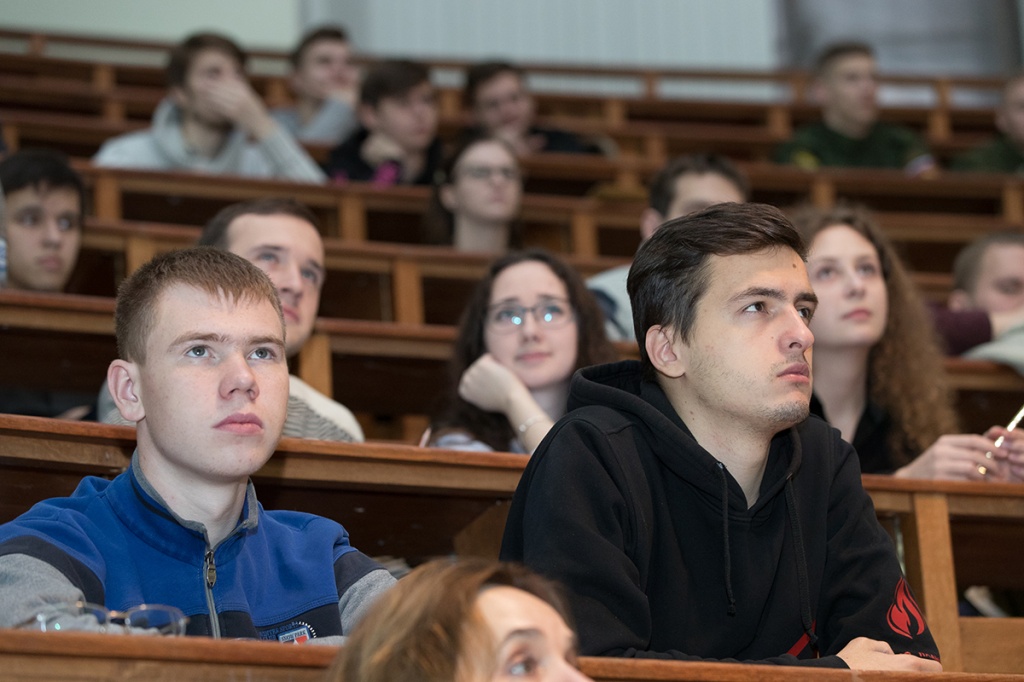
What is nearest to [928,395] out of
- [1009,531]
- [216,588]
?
[1009,531]

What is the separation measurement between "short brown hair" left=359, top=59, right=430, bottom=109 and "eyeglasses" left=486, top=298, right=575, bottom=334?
4.00ft

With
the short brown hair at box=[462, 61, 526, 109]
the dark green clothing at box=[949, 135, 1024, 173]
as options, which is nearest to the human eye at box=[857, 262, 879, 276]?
the short brown hair at box=[462, 61, 526, 109]

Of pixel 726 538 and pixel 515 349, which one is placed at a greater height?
pixel 515 349

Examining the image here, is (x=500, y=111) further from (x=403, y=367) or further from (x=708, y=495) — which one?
(x=708, y=495)

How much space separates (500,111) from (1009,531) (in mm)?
2047

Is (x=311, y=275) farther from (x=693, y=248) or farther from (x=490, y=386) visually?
(x=693, y=248)

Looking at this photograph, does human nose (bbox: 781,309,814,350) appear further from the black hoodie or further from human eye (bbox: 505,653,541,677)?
human eye (bbox: 505,653,541,677)

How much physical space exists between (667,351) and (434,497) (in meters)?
0.30

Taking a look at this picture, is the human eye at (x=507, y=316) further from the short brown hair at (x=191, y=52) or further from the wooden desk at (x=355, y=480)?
the short brown hair at (x=191, y=52)

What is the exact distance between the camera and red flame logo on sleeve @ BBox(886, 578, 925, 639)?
1145 mm

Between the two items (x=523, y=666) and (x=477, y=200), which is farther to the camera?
(x=477, y=200)

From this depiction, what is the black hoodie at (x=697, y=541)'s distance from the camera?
1068 millimetres

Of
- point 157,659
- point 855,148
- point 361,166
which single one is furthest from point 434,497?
point 855,148

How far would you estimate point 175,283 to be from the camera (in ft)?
3.60
